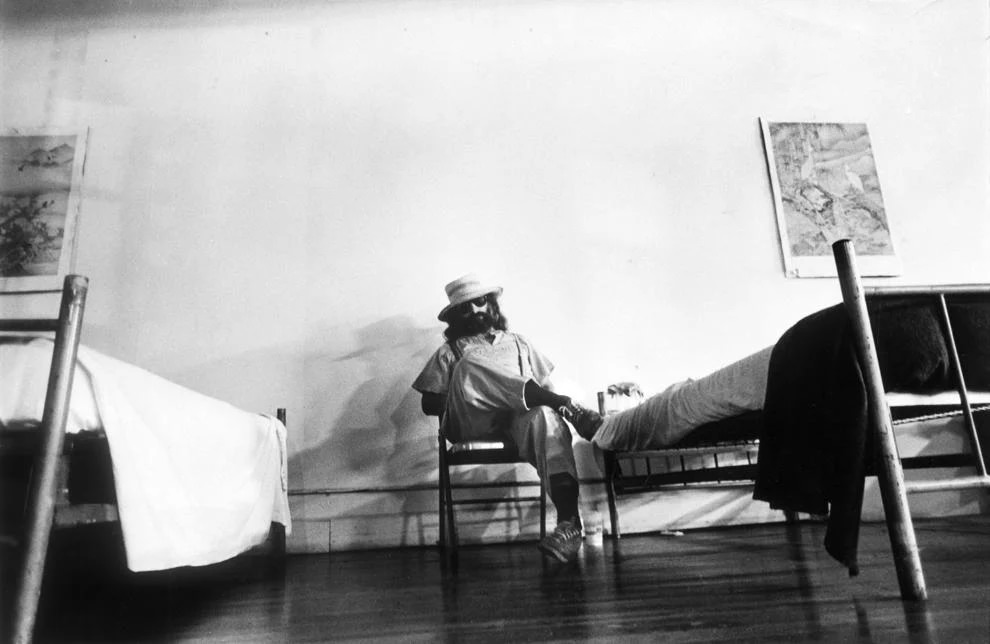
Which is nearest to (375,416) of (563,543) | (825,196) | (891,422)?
(563,543)

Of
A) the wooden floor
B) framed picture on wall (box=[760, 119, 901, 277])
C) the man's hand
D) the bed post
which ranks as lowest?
the wooden floor

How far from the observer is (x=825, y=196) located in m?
3.72

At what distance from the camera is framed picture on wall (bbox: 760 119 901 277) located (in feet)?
11.9

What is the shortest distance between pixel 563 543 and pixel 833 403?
0.98 meters

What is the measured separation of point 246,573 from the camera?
7.60 ft

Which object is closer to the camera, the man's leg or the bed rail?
the bed rail

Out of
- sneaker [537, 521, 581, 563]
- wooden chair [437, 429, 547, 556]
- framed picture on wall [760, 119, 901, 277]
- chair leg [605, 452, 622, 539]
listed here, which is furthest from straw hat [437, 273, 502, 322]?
framed picture on wall [760, 119, 901, 277]

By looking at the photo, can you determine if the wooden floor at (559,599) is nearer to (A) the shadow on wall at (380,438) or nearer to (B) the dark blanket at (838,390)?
(B) the dark blanket at (838,390)

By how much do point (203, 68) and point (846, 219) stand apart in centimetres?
386

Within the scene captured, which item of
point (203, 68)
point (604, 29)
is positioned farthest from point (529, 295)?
point (203, 68)

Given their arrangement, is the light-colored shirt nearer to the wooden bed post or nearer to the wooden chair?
the wooden chair

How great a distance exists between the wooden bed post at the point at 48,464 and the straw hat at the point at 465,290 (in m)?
2.00

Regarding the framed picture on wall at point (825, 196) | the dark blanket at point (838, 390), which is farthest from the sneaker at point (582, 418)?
the framed picture on wall at point (825, 196)

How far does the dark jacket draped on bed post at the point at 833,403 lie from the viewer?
1264 mm
